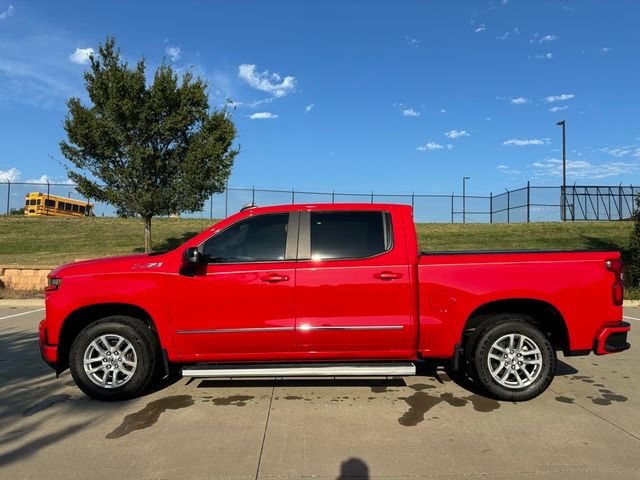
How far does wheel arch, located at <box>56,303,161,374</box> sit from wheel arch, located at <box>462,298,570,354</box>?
10.2 ft

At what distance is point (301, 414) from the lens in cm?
425

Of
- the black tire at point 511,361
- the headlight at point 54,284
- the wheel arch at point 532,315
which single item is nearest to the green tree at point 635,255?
the wheel arch at point 532,315

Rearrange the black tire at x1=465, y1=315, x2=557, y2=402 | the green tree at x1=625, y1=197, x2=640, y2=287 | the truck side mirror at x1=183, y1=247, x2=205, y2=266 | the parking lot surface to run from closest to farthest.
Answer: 1. the parking lot surface
2. the truck side mirror at x1=183, y1=247, x2=205, y2=266
3. the black tire at x1=465, y1=315, x2=557, y2=402
4. the green tree at x1=625, y1=197, x2=640, y2=287

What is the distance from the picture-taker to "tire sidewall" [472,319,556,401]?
4.51 metres

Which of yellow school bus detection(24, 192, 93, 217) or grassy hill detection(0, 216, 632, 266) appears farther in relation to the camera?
yellow school bus detection(24, 192, 93, 217)

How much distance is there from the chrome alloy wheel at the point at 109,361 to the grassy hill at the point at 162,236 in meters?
13.0

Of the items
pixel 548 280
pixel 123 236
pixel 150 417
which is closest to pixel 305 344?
pixel 150 417

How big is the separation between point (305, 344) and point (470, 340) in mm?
1601

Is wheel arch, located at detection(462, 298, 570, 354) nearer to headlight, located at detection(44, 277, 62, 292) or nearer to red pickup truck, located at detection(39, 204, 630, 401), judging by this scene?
red pickup truck, located at detection(39, 204, 630, 401)

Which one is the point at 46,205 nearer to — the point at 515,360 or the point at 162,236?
the point at 162,236

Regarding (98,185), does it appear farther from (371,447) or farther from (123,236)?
(371,447)

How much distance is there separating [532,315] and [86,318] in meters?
4.47

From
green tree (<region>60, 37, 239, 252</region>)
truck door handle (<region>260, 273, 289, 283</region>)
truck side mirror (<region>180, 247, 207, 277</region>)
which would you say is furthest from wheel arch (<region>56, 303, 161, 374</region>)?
green tree (<region>60, 37, 239, 252</region>)

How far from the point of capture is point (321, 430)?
12.7ft
